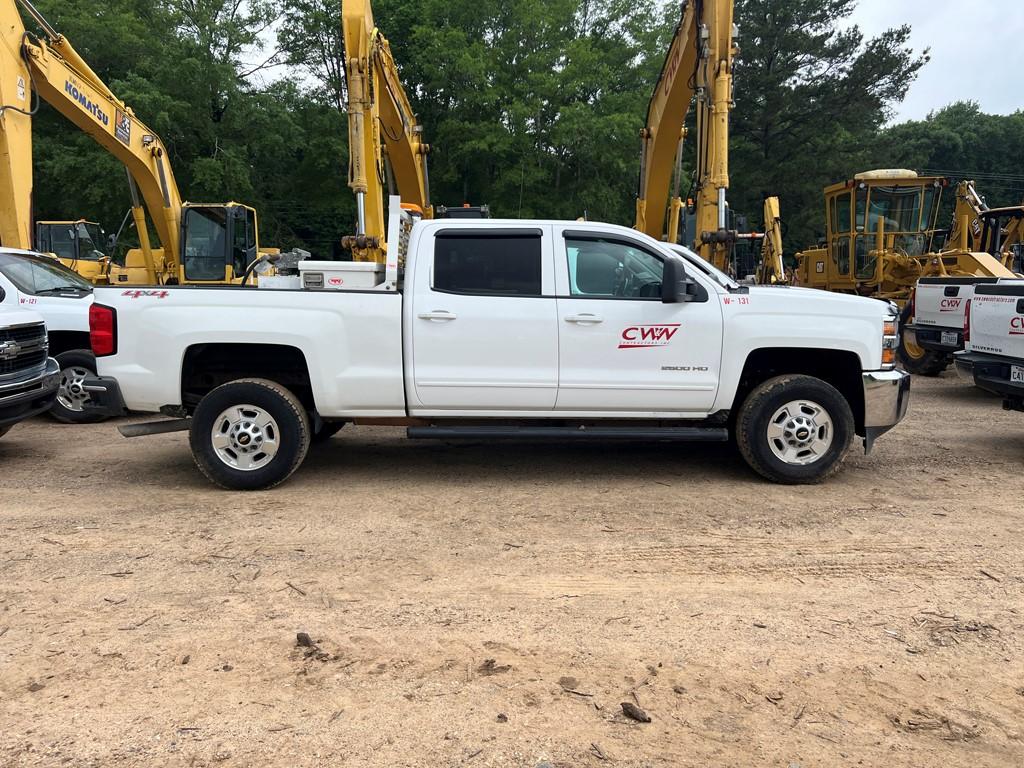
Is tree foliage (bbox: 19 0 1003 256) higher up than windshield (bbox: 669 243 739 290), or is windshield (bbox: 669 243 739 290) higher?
tree foliage (bbox: 19 0 1003 256)

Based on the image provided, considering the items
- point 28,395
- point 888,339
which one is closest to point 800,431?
point 888,339

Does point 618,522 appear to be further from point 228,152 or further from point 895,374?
point 228,152

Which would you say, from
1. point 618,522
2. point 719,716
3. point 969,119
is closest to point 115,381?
point 618,522

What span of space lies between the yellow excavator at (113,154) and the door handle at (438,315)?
698 centimetres

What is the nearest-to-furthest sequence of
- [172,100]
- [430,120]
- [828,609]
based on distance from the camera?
1. [828,609]
2. [172,100]
3. [430,120]

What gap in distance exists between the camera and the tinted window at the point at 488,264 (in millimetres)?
5738

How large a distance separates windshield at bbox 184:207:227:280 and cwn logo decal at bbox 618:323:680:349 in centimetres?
1078

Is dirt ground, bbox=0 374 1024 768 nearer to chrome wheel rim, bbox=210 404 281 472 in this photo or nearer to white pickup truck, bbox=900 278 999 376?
chrome wheel rim, bbox=210 404 281 472

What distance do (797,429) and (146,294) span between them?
507 cm

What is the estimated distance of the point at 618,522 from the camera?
16.3 ft

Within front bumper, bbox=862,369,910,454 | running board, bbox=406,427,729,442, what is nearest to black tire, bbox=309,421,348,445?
running board, bbox=406,427,729,442

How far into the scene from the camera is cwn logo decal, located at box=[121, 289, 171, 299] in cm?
562

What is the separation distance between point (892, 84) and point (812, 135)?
3672mm

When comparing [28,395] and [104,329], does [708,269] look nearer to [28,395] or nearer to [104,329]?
[104,329]
